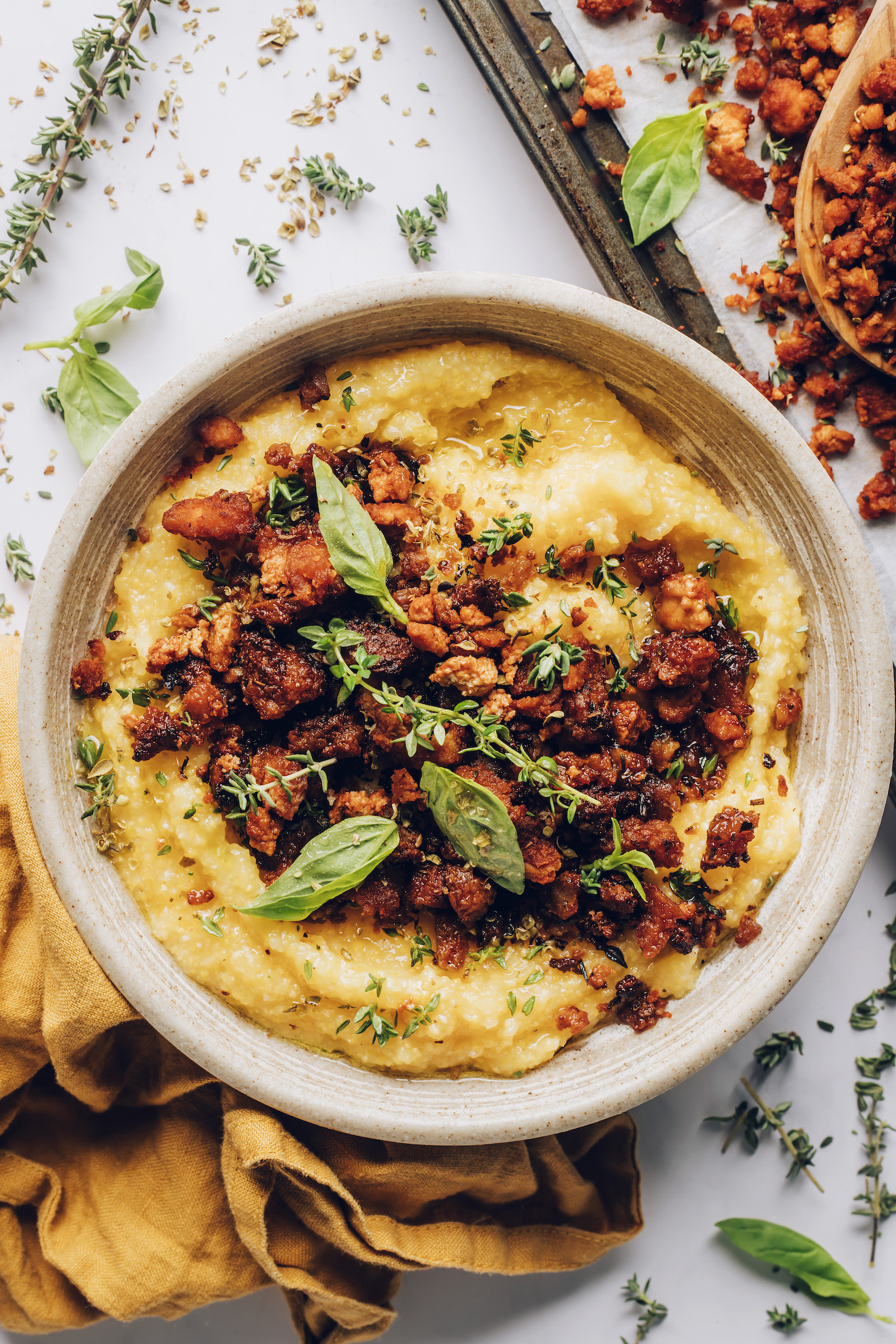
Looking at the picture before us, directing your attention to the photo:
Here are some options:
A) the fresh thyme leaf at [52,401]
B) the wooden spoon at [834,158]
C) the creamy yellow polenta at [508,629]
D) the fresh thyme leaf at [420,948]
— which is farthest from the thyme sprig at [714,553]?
the fresh thyme leaf at [52,401]

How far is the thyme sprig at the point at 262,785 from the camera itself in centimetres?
325

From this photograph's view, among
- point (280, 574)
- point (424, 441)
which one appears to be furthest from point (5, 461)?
point (424, 441)

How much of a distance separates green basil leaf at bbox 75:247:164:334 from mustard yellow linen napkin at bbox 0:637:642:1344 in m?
1.38

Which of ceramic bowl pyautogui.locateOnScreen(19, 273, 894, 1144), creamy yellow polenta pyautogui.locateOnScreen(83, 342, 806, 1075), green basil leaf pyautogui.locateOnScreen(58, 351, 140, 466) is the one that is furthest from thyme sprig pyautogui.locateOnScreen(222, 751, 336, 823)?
green basil leaf pyautogui.locateOnScreen(58, 351, 140, 466)

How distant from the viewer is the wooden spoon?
373cm

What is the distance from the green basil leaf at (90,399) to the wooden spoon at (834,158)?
2.87 metres

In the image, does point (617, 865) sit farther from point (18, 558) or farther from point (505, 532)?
point (18, 558)

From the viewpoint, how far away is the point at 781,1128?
173 inches

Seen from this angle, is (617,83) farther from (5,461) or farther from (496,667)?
(5,461)

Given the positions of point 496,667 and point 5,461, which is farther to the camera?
point 5,461

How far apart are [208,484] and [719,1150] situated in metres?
3.75

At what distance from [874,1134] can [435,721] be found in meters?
3.09

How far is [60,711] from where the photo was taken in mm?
3420

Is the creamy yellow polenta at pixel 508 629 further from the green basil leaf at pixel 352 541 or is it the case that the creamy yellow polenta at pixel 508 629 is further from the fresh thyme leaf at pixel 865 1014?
the fresh thyme leaf at pixel 865 1014
